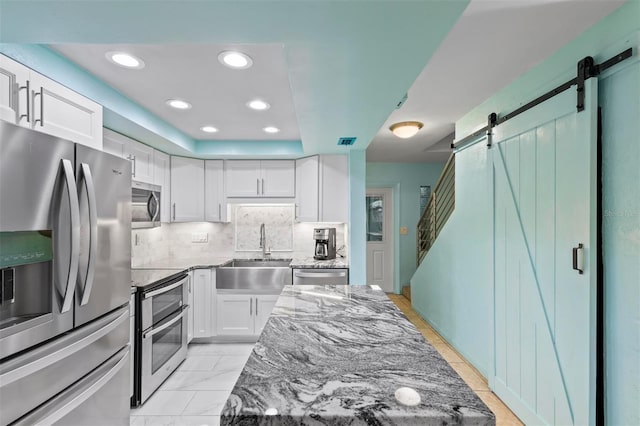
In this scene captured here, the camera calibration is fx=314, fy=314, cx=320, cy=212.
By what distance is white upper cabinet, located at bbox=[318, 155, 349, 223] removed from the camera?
372 cm

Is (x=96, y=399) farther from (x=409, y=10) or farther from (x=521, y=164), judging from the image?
(x=521, y=164)

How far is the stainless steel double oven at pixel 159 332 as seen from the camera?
2332 mm

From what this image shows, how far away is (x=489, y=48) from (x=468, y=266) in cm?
198

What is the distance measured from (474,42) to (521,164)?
0.91m

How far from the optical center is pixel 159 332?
2.57 meters

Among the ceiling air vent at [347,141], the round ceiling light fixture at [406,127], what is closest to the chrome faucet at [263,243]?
the ceiling air vent at [347,141]

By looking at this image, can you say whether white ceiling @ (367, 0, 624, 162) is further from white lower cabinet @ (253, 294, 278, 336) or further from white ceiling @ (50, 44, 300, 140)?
white lower cabinet @ (253, 294, 278, 336)

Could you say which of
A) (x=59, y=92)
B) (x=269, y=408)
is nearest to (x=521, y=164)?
(x=269, y=408)

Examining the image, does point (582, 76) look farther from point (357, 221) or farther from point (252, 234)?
point (252, 234)

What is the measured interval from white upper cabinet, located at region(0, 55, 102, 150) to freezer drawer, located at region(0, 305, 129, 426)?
1.03 m

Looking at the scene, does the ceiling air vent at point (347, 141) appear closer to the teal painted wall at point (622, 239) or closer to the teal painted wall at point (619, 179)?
the teal painted wall at point (619, 179)

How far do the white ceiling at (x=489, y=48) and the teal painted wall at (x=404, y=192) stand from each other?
2.75 metres

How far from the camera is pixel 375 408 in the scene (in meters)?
0.78

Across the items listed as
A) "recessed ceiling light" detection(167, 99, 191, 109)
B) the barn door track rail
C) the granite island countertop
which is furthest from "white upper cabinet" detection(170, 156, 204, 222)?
the barn door track rail
